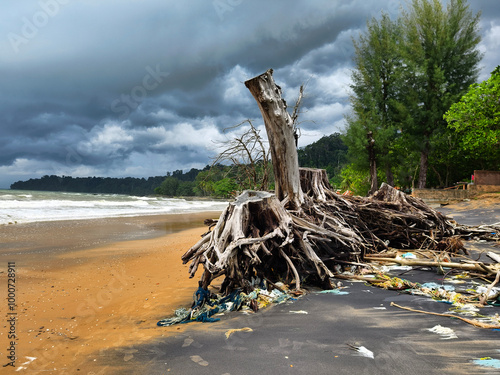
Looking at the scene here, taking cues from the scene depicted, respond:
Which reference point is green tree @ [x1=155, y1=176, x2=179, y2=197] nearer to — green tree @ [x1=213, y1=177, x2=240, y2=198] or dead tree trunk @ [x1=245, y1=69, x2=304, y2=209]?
green tree @ [x1=213, y1=177, x2=240, y2=198]

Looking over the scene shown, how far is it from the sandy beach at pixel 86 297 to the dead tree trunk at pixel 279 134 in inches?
101

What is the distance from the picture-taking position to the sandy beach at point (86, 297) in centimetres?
342

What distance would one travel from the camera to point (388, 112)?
2733 cm

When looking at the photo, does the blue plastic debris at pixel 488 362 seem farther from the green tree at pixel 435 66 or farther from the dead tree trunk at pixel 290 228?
the green tree at pixel 435 66

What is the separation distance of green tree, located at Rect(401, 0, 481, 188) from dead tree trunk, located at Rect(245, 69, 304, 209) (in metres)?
21.4

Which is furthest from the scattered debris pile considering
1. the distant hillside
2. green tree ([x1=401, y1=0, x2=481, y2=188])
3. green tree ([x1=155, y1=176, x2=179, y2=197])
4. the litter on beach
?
green tree ([x1=155, y1=176, x2=179, y2=197])

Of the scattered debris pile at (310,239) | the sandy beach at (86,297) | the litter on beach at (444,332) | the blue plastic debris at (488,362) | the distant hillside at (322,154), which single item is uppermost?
the distant hillside at (322,154)

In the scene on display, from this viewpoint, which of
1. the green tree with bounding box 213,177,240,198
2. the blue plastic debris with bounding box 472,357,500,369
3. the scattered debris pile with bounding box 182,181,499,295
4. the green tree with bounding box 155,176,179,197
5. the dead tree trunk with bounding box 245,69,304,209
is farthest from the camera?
the green tree with bounding box 155,176,179,197

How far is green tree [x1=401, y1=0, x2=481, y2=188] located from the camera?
24688 mm

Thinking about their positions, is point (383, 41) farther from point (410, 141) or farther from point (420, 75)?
point (410, 141)

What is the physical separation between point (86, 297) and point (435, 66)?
90.0 ft

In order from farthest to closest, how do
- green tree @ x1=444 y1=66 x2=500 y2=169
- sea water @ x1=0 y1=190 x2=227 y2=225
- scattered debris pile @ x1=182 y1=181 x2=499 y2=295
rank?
sea water @ x1=0 y1=190 x2=227 y2=225
green tree @ x1=444 y1=66 x2=500 y2=169
scattered debris pile @ x1=182 y1=181 x2=499 y2=295

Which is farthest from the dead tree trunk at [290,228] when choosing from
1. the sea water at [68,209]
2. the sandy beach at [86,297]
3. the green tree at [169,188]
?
the green tree at [169,188]

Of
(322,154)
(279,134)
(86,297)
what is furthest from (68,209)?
(322,154)
